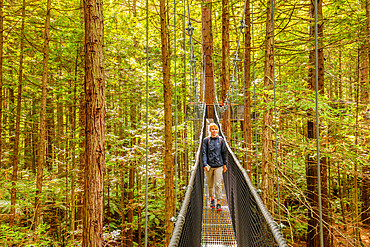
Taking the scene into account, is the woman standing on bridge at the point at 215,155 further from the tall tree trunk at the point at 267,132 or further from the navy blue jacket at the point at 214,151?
the tall tree trunk at the point at 267,132

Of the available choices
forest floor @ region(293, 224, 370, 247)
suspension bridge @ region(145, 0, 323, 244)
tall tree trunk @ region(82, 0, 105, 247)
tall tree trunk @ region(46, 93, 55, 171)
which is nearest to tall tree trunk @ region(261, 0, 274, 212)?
suspension bridge @ region(145, 0, 323, 244)

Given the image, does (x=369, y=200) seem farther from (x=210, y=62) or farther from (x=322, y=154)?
(x=210, y=62)

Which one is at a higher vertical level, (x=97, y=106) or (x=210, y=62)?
(x=210, y=62)

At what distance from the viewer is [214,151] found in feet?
9.98

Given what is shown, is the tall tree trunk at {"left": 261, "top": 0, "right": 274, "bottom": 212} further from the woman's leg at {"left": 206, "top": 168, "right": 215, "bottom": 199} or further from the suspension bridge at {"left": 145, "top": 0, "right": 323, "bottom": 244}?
the woman's leg at {"left": 206, "top": 168, "right": 215, "bottom": 199}

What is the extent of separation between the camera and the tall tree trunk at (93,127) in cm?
236

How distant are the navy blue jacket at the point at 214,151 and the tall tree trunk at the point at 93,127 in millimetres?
1302

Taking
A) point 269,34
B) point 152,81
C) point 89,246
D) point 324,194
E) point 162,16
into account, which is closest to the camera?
point 89,246

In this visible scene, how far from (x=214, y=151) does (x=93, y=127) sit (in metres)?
1.48

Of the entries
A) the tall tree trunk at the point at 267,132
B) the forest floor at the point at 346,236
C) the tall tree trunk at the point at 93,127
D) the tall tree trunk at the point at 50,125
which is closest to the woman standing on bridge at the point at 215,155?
the tall tree trunk at the point at 267,132

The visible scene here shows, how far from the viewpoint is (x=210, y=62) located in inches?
251

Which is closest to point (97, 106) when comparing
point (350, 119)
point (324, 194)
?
point (350, 119)

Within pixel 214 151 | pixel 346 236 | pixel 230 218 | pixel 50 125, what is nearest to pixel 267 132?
pixel 214 151

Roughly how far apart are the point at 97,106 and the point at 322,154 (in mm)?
2923
